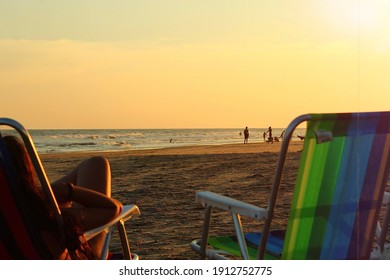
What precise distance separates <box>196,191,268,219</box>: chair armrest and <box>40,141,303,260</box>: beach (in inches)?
65.8

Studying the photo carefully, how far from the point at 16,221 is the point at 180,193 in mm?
5134

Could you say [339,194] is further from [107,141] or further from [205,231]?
[107,141]

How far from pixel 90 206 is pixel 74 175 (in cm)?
44

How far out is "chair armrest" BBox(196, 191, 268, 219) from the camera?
2469 millimetres

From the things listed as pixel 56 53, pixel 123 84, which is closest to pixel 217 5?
pixel 56 53

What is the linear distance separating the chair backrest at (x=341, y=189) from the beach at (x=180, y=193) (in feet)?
6.29

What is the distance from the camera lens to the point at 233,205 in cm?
258

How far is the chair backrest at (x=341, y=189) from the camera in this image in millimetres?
2475

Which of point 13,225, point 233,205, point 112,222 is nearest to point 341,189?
point 233,205

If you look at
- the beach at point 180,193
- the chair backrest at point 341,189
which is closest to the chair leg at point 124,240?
the chair backrest at point 341,189

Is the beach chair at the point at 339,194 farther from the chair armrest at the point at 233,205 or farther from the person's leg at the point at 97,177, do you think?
the person's leg at the point at 97,177

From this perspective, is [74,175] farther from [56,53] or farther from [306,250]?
[56,53]

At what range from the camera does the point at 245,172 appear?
9898mm
